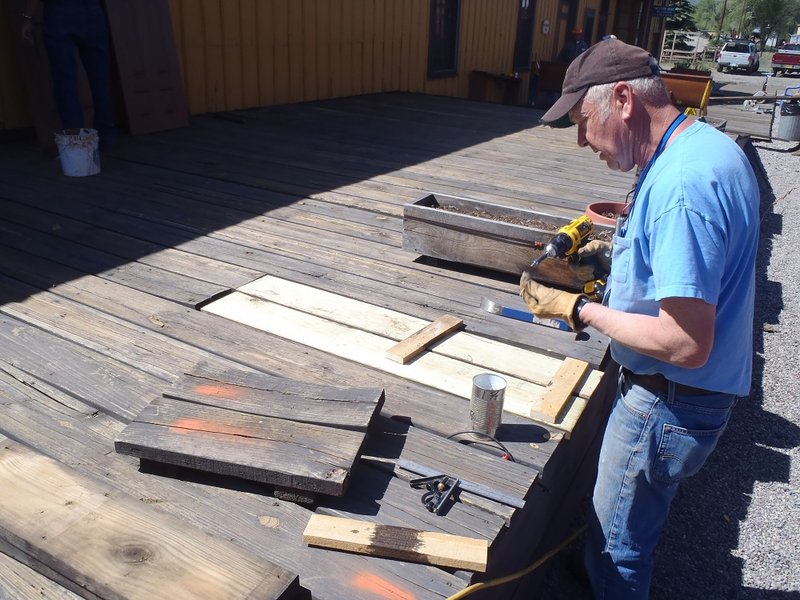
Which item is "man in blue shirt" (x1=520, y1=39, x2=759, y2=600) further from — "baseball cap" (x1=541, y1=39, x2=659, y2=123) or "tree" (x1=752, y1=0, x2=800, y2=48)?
"tree" (x1=752, y1=0, x2=800, y2=48)

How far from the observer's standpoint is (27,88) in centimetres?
548

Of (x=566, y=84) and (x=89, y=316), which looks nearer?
(x=566, y=84)

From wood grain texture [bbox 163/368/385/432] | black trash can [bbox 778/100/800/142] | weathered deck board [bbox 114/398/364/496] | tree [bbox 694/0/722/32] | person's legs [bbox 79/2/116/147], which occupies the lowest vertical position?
black trash can [bbox 778/100/800/142]

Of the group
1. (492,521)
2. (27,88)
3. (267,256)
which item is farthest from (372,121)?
(492,521)

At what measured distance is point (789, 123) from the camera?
13.1m

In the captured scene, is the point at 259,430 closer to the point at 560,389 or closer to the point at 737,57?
the point at 560,389

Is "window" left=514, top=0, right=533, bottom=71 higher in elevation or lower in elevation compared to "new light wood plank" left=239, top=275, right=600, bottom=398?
higher

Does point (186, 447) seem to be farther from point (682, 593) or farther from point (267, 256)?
point (682, 593)

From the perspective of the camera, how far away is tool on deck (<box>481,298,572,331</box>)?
297 centimetres

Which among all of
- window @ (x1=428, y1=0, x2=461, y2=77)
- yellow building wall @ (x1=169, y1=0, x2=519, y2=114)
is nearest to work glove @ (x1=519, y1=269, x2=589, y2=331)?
yellow building wall @ (x1=169, y1=0, x2=519, y2=114)

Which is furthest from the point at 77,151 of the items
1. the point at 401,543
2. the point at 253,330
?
the point at 401,543

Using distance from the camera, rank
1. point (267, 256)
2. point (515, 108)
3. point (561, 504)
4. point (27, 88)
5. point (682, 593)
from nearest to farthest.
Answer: point (561, 504), point (682, 593), point (267, 256), point (27, 88), point (515, 108)

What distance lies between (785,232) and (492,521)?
780cm

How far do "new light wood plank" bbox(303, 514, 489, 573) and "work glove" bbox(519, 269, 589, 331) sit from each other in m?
0.68
